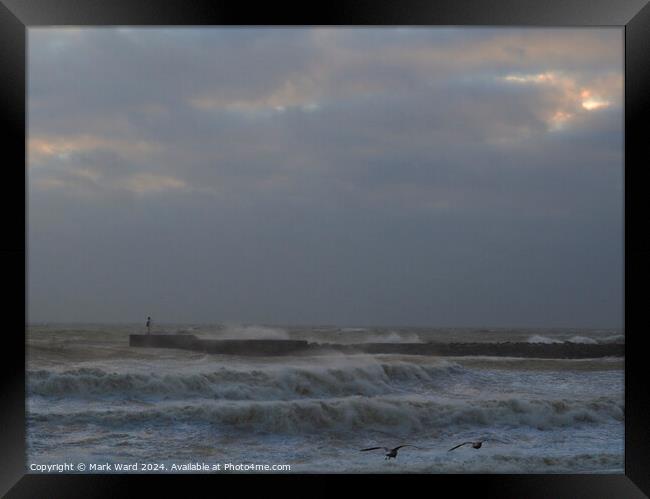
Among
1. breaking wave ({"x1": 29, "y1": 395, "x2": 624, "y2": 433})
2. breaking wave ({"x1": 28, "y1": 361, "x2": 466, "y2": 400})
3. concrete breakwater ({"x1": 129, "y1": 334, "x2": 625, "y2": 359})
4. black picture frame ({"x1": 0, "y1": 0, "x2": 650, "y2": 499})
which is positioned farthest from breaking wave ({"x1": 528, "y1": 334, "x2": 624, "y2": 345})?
black picture frame ({"x1": 0, "y1": 0, "x2": 650, "y2": 499})

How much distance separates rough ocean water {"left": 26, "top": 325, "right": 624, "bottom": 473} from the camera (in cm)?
507

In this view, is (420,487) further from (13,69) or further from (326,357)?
(326,357)

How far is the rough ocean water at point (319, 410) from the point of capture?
5070mm

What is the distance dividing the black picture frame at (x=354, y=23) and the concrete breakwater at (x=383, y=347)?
19.7ft

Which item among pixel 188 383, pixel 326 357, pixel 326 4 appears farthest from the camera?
pixel 326 357

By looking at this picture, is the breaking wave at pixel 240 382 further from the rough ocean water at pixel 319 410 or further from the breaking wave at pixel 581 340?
the breaking wave at pixel 581 340

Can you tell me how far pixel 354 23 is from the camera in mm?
2498

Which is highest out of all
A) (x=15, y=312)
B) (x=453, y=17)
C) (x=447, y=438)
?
(x=453, y=17)

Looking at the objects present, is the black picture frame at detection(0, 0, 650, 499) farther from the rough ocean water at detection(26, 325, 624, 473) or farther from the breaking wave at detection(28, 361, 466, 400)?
the breaking wave at detection(28, 361, 466, 400)

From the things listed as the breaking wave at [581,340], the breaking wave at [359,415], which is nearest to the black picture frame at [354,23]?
the breaking wave at [359,415]

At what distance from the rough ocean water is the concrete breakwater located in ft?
0.81

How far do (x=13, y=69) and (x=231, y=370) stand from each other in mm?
5562

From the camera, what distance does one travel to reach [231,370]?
7539 millimetres

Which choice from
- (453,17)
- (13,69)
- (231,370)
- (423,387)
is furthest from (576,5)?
(231,370)
